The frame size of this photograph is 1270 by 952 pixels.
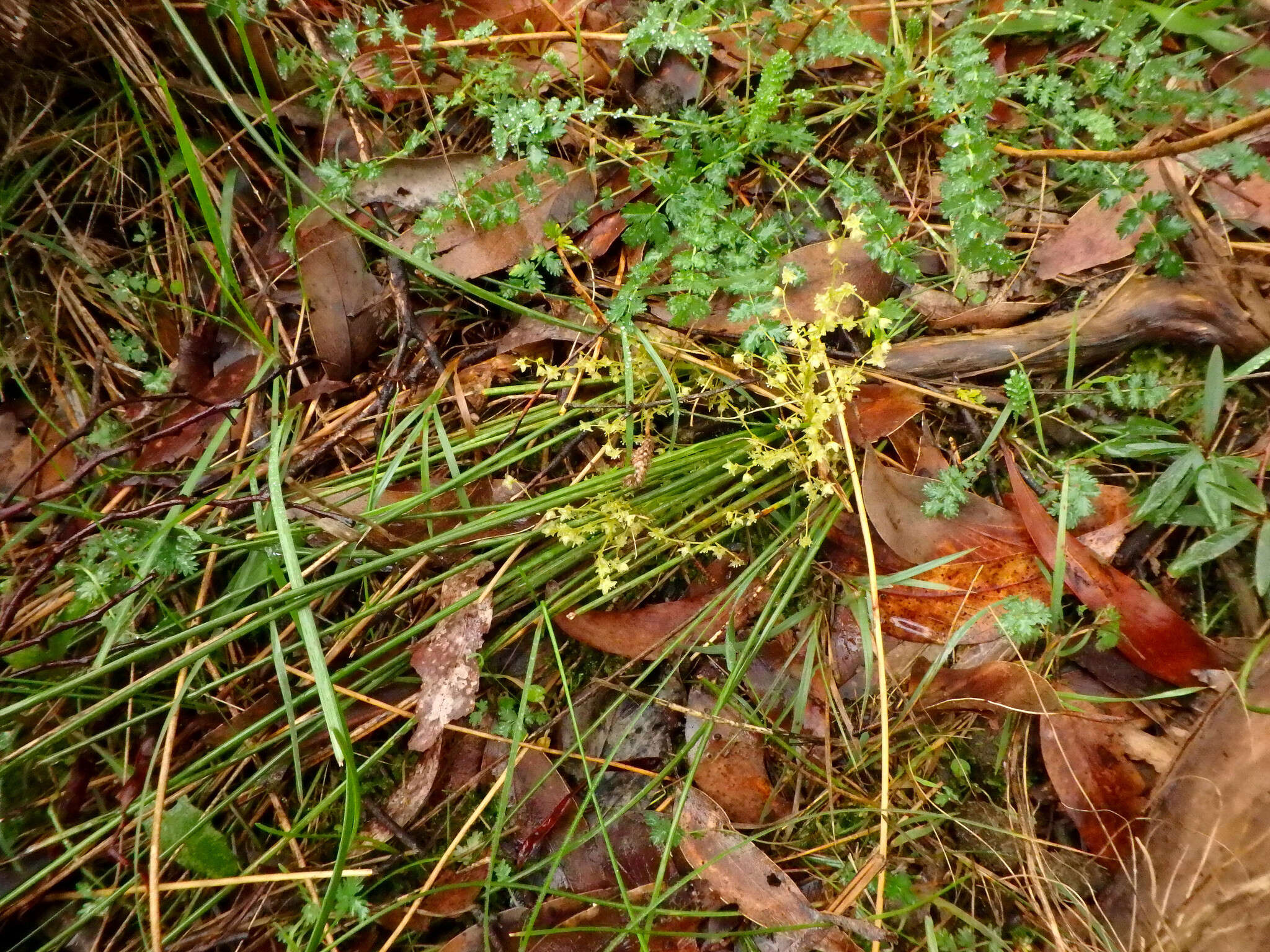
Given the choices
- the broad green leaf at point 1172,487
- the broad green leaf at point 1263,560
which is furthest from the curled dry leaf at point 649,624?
the broad green leaf at point 1263,560

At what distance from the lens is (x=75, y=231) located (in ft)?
6.95

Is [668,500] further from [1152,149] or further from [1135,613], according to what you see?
[1152,149]

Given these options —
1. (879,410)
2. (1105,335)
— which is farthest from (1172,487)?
(879,410)

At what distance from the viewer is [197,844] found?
1.67 meters

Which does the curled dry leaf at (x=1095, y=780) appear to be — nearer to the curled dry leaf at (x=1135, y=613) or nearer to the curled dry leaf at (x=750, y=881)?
the curled dry leaf at (x=1135, y=613)

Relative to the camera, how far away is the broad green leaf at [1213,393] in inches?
60.7

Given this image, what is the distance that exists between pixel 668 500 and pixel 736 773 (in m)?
0.67

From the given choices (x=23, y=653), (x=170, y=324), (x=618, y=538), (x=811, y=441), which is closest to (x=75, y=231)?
(x=170, y=324)

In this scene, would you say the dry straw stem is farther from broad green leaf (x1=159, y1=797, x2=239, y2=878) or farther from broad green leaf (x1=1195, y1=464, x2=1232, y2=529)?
broad green leaf (x1=1195, y1=464, x2=1232, y2=529)

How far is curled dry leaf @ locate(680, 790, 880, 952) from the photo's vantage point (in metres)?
1.58

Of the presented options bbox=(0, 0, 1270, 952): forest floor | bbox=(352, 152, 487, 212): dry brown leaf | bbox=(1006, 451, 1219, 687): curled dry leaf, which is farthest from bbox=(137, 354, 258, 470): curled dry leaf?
bbox=(1006, 451, 1219, 687): curled dry leaf

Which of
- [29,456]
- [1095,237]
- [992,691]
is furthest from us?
[29,456]

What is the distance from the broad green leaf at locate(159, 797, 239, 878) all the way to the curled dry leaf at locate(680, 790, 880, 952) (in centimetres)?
105

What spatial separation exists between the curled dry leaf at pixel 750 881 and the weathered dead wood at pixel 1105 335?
1.15 metres
